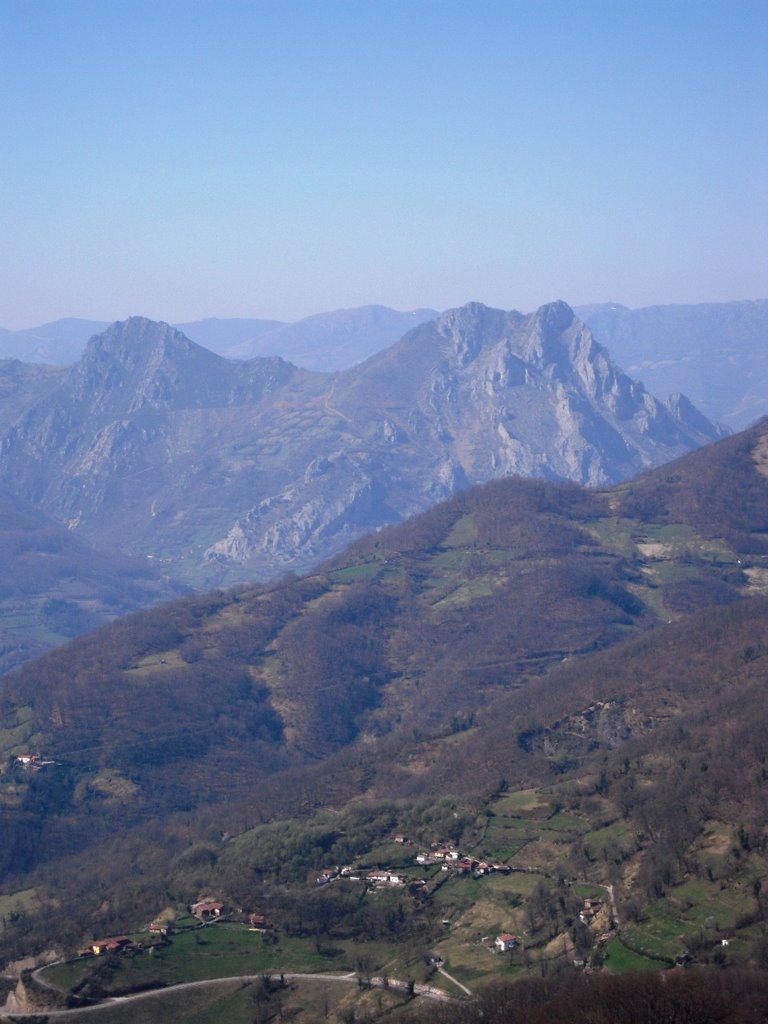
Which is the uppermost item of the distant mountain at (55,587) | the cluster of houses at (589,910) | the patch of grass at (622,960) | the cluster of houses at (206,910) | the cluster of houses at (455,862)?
the patch of grass at (622,960)

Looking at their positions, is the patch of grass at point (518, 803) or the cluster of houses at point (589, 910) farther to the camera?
the patch of grass at point (518, 803)

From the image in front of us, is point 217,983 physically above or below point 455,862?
below

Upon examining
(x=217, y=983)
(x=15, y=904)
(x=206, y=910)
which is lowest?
(x=15, y=904)

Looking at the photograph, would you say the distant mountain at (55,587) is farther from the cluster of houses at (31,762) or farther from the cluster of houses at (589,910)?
the cluster of houses at (589,910)

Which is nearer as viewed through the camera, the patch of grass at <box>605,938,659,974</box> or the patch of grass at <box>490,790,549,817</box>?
the patch of grass at <box>605,938,659,974</box>

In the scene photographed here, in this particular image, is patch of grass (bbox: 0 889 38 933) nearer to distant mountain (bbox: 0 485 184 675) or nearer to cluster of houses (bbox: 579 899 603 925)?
cluster of houses (bbox: 579 899 603 925)

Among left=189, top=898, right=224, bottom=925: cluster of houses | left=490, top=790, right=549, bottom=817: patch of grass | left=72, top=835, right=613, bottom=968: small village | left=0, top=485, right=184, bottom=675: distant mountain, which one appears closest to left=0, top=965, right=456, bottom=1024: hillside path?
left=72, top=835, right=613, bottom=968: small village

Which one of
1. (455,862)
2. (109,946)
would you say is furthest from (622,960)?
(109,946)

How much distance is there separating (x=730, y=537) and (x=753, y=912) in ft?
262

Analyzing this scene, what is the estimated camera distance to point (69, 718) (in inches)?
3415

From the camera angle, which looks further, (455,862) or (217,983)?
(455,862)

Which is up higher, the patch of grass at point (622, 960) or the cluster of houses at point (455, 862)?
the patch of grass at point (622, 960)

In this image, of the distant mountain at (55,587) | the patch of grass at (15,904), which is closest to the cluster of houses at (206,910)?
the patch of grass at (15,904)

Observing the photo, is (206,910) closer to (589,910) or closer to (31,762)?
(589,910)
